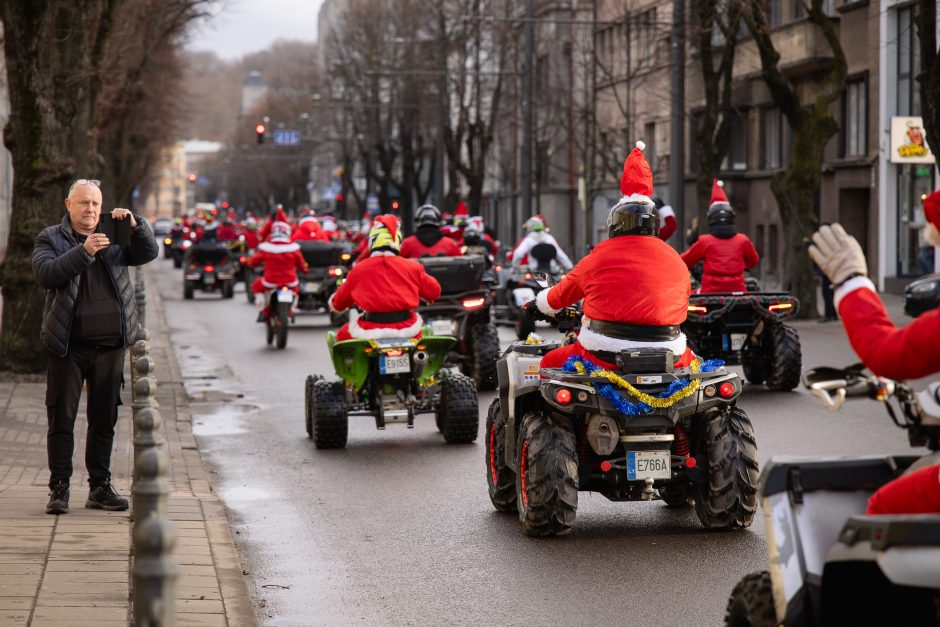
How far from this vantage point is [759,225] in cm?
4812

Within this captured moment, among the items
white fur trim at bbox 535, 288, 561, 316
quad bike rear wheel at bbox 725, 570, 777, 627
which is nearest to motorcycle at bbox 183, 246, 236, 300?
white fur trim at bbox 535, 288, 561, 316

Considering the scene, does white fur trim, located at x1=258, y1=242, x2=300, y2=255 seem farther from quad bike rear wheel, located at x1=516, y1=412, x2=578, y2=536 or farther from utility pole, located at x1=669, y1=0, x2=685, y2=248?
quad bike rear wheel, located at x1=516, y1=412, x2=578, y2=536

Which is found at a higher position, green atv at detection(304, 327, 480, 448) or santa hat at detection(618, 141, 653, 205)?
santa hat at detection(618, 141, 653, 205)

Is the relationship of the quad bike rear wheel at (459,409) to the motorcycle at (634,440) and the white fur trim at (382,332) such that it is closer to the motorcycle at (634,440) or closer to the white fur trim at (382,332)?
the white fur trim at (382,332)

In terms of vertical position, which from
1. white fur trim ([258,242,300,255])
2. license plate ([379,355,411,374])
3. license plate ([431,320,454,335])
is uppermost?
white fur trim ([258,242,300,255])

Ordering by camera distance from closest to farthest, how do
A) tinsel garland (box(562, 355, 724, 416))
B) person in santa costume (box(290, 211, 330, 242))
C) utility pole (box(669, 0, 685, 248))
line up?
tinsel garland (box(562, 355, 724, 416)) < utility pole (box(669, 0, 685, 248)) < person in santa costume (box(290, 211, 330, 242))

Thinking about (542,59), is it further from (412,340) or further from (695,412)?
(695,412)

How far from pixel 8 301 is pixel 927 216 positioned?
A: 1490 centimetres

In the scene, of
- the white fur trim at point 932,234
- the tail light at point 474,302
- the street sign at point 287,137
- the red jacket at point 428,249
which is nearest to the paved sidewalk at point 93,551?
the white fur trim at point 932,234

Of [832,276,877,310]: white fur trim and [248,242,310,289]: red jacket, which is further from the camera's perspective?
[248,242,310,289]: red jacket

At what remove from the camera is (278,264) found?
1001 inches

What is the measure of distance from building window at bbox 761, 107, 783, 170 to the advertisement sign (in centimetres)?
1421

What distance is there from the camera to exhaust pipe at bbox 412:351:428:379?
13.7 meters

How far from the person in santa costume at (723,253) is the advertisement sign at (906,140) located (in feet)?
48.7
